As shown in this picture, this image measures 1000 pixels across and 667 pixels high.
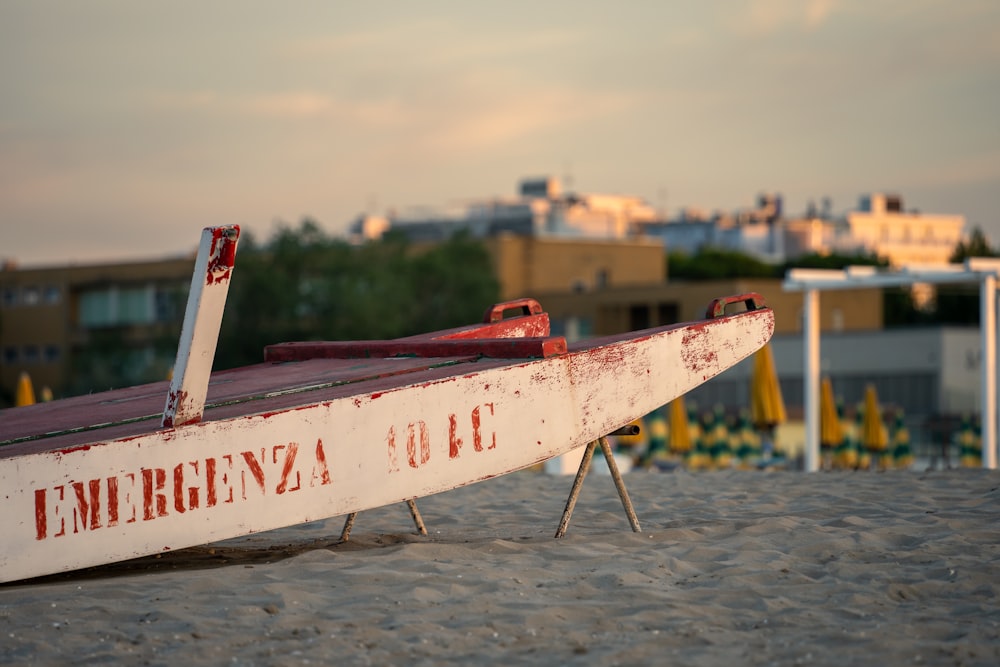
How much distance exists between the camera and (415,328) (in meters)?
61.3

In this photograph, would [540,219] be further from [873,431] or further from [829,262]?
[873,431]

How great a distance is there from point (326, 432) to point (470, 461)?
0.69 metres

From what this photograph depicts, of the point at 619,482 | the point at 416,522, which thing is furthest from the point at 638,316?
the point at 619,482

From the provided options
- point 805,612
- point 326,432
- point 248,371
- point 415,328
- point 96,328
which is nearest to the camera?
point 805,612

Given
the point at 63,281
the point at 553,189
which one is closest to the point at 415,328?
the point at 63,281

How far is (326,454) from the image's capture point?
234 inches

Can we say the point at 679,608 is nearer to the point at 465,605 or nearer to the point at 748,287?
the point at 465,605

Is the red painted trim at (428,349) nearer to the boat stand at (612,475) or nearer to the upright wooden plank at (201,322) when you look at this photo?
the boat stand at (612,475)

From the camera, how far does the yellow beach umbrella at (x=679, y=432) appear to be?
27156 mm

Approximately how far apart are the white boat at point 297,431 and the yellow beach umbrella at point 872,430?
61.2 feet

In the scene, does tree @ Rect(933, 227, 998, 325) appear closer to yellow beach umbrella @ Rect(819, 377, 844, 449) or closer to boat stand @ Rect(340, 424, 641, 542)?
yellow beach umbrella @ Rect(819, 377, 844, 449)

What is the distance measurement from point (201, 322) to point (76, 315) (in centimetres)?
6956

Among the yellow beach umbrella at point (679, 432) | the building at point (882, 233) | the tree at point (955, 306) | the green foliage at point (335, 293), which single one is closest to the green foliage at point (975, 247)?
the tree at point (955, 306)

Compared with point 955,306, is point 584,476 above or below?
above
